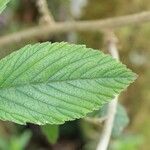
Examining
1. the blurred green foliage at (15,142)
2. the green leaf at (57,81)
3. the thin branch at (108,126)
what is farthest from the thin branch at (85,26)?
the blurred green foliage at (15,142)

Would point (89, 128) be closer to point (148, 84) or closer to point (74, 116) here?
point (148, 84)

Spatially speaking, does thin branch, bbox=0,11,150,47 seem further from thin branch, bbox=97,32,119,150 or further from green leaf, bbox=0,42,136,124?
green leaf, bbox=0,42,136,124

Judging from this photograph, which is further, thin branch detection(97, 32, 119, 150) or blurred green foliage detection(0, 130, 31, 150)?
blurred green foliage detection(0, 130, 31, 150)

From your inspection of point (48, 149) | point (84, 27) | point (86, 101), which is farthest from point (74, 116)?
point (48, 149)

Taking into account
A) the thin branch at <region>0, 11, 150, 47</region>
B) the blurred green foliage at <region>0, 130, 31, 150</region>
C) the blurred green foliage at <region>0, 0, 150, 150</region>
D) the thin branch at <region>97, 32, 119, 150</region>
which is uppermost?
the blurred green foliage at <region>0, 0, 150, 150</region>

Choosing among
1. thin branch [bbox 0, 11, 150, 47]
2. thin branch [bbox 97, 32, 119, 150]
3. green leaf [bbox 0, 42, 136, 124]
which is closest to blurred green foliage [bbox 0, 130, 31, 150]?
thin branch [bbox 0, 11, 150, 47]

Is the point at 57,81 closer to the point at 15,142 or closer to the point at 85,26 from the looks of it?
the point at 85,26

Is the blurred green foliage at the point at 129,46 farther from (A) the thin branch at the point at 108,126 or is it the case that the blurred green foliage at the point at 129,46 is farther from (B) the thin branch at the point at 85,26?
(A) the thin branch at the point at 108,126

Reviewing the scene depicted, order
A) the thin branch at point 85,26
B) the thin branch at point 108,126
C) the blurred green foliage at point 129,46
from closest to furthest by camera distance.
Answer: the thin branch at point 108,126 → the thin branch at point 85,26 → the blurred green foliage at point 129,46
